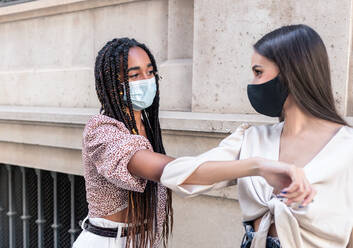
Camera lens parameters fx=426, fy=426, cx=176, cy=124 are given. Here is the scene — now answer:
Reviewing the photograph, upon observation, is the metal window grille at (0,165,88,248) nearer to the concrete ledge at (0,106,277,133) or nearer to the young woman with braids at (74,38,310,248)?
the concrete ledge at (0,106,277,133)

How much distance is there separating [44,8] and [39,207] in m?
2.23

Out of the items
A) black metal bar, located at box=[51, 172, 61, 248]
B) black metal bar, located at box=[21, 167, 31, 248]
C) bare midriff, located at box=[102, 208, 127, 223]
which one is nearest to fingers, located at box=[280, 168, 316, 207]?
bare midriff, located at box=[102, 208, 127, 223]

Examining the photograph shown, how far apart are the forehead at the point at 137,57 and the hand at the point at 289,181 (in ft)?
3.10

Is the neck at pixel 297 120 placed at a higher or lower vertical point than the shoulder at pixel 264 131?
higher

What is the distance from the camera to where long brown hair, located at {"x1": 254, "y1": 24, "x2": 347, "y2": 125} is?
1.69 metres

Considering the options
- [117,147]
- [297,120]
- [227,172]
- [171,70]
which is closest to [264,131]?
[297,120]

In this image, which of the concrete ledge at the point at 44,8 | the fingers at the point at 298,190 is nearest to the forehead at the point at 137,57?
the fingers at the point at 298,190

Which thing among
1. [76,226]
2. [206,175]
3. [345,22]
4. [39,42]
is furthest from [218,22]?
[76,226]

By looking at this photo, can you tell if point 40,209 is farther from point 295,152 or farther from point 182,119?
point 295,152

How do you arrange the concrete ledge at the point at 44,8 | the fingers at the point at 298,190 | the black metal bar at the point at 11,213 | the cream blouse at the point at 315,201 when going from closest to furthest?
the fingers at the point at 298,190 → the cream blouse at the point at 315,201 → the concrete ledge at the point at 44,8 → the black metal bar at the point at 11,213

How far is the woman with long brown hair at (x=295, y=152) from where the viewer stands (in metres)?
1.62

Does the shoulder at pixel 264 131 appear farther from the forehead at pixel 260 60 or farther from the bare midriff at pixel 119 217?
the bare midriff at pixel 119 217

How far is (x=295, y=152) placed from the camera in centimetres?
174

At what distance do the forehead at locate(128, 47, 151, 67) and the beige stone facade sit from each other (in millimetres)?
973
